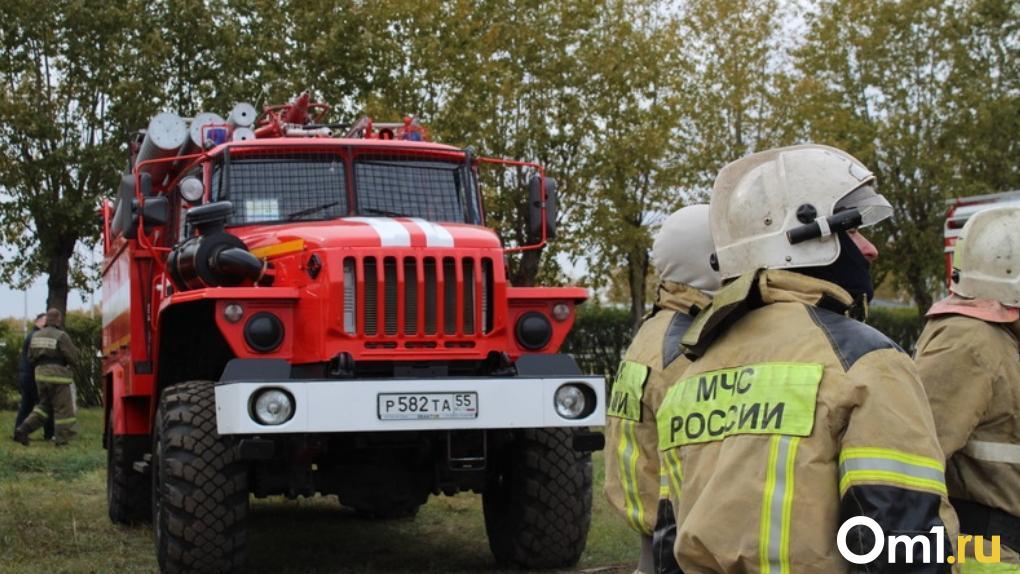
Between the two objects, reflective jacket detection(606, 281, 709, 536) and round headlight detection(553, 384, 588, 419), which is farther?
round headlight detection(553, 384, 588, 419)

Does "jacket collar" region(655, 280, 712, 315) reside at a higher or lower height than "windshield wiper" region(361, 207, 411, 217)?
lower

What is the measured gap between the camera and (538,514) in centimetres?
872

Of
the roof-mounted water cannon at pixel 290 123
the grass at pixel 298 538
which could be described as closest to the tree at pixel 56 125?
the grass at pixel 298 538

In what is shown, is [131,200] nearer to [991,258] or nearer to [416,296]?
[416,296]

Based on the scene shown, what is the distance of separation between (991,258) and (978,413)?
0.57 metres

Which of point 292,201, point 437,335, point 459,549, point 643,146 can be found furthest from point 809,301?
point 643,146

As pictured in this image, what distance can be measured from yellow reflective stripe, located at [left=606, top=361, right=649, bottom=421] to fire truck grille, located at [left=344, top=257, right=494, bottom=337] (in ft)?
11.8

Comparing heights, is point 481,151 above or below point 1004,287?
above

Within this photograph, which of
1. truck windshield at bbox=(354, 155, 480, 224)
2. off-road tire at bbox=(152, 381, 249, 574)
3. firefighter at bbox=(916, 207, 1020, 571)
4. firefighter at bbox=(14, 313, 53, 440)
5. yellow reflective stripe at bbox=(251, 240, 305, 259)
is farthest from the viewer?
firefighter at bbox=(14, 313, 53, 440)

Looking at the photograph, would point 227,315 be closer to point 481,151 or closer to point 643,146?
point 481,151

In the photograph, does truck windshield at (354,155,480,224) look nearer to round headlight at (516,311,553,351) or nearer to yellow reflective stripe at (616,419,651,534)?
round headlight at (516,311,553,351)

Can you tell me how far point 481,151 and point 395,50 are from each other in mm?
2459

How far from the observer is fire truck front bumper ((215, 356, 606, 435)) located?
7871 mm

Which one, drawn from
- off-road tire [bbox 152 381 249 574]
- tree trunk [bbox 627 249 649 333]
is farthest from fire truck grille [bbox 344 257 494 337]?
tree trunk [bbox 627 249 649 333]
